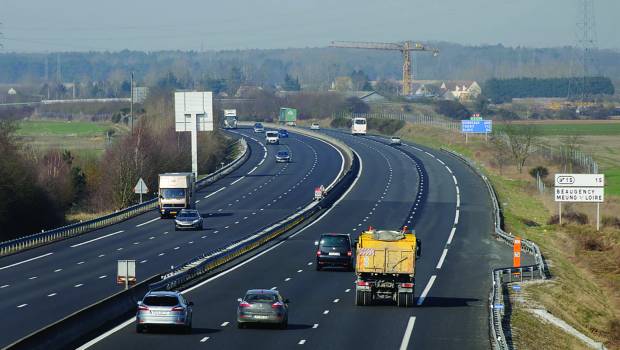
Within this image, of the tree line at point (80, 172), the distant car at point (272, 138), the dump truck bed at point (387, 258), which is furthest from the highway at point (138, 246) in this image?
the distant car at point (272, 138)

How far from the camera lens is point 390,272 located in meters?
39.6

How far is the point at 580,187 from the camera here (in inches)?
3182

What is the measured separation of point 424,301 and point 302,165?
8266 cm

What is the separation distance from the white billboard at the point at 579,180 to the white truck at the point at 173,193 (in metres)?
25.6

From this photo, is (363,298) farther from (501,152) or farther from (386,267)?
(501,152)

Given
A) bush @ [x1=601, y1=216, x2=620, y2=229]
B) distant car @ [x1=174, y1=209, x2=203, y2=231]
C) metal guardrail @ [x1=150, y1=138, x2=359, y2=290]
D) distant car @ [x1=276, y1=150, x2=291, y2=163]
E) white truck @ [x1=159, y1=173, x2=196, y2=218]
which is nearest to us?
metal guardrail @ [x1=150, y1=138, x2=359, y2=290]

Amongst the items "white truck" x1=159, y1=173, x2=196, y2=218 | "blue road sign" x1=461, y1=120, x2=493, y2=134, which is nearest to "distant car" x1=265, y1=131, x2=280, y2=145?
"blue road sign" x1=461, y1=120, x2=493, y2=134

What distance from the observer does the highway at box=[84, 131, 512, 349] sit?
32.6 meters

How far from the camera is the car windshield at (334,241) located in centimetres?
5203

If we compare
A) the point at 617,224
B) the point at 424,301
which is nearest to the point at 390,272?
the point at 424,301

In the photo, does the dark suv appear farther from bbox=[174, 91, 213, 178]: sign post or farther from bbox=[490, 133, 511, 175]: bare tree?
bbox=[490, 133, 511, 175]: bare tree

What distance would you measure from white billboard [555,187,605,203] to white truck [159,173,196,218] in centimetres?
2570

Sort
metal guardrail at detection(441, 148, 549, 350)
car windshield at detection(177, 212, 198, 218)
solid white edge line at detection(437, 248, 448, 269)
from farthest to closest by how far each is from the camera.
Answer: car windshield at detection(177, 212, 198, 218), solid white edge line at detection(437, 248, 448, 269), metal guardrail at detection(441, 148, 549, 350)

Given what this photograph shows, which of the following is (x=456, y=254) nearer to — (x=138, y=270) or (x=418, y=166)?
(x=138, y=270)
